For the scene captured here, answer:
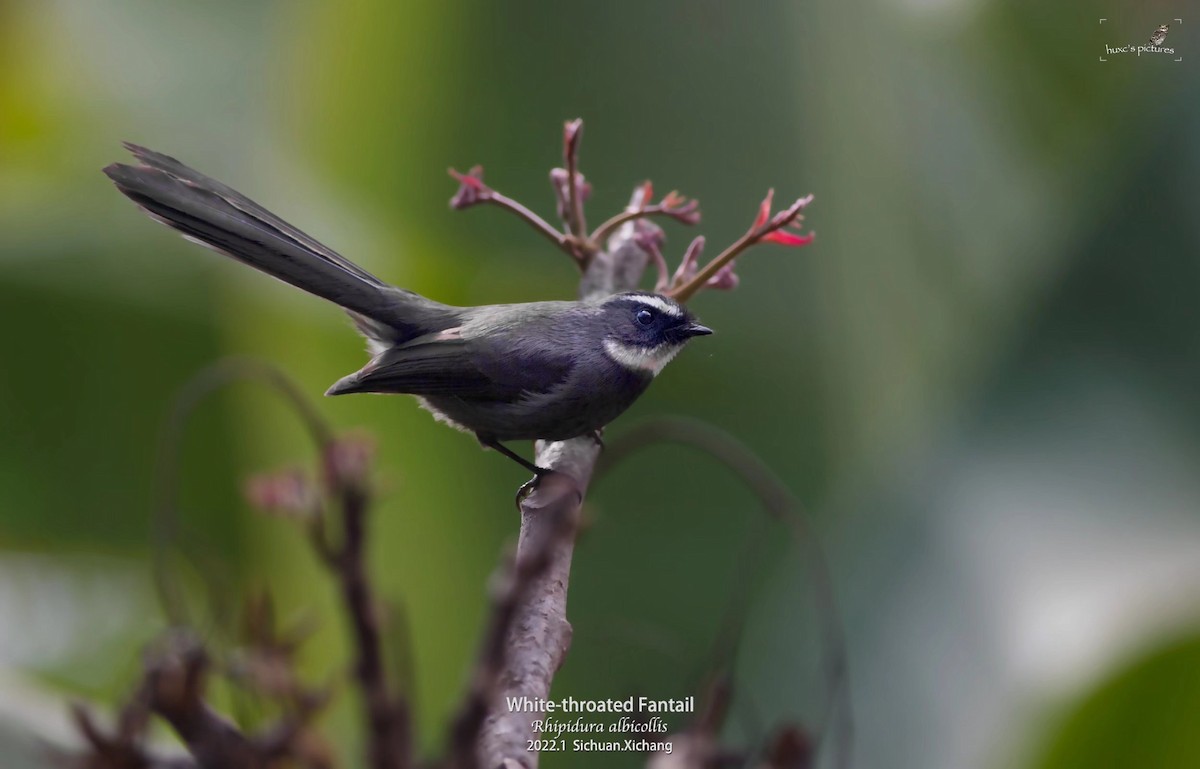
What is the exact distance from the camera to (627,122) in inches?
148

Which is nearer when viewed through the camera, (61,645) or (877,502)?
(61,645)

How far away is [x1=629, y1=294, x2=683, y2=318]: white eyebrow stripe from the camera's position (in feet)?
8.16

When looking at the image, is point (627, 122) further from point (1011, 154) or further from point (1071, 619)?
point (1071, 619)

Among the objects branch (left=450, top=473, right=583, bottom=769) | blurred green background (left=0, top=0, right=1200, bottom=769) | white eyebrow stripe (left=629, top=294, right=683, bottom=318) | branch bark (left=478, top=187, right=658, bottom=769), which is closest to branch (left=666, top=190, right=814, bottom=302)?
white eyebrow stripe (left=629, top=294, right=683, bottom=318)

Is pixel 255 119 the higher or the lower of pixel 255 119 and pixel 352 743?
the higher

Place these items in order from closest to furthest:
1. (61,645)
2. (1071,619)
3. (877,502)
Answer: (1071,619), (61,645), (877,502)

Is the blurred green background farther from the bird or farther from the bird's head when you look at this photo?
the bird's head

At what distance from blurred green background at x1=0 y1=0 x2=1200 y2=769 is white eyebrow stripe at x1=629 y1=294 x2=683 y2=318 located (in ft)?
3.49

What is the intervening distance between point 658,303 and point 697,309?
1512 millimetres

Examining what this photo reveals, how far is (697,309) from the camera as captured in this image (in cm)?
398

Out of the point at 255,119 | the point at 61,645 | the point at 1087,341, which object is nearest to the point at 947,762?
the point at 1087,341

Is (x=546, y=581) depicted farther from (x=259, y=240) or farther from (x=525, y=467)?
(x=259, y=240)

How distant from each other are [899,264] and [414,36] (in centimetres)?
198

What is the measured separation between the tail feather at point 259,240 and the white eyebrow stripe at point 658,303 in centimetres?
46
